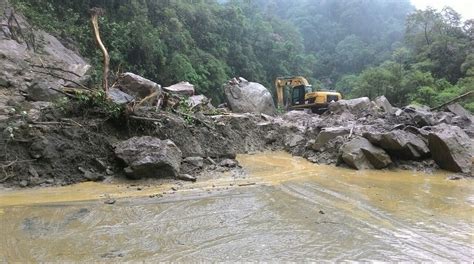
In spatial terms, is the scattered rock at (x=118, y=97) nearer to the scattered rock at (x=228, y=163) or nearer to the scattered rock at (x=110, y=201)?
the scattered rock at (x=228, y=163)

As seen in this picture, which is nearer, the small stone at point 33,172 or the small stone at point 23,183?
the small stone at point 23,183

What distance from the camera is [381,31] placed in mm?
70375

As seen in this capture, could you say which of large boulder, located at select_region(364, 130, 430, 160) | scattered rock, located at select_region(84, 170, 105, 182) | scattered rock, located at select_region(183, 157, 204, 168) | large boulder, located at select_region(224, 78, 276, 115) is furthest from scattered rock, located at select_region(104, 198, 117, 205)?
large boulder, located at select_region(224, 78, 276, 115)

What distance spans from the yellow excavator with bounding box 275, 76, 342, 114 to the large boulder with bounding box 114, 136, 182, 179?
1412 centimetres

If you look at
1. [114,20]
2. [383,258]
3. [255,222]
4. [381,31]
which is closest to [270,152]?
[255,222]

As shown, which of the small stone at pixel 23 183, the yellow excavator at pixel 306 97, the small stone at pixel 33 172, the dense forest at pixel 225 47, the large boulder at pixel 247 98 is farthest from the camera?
the dense forest at pixel 225 47

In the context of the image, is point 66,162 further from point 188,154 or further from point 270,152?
point 270,152

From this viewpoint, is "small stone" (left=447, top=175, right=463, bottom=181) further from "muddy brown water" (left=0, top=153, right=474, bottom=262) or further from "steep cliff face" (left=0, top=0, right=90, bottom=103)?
"steep cliff face" (left=0, top=0, right=90, bottom=103)

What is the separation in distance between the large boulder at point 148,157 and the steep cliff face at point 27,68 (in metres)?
2.28

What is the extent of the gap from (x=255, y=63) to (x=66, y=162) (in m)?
34.1

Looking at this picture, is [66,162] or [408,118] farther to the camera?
[408,118]

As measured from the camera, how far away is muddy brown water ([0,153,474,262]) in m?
3.73

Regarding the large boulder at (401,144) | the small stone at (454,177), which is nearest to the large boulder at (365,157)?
the large boulder at (401,144)

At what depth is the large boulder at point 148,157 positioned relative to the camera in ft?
22.6
